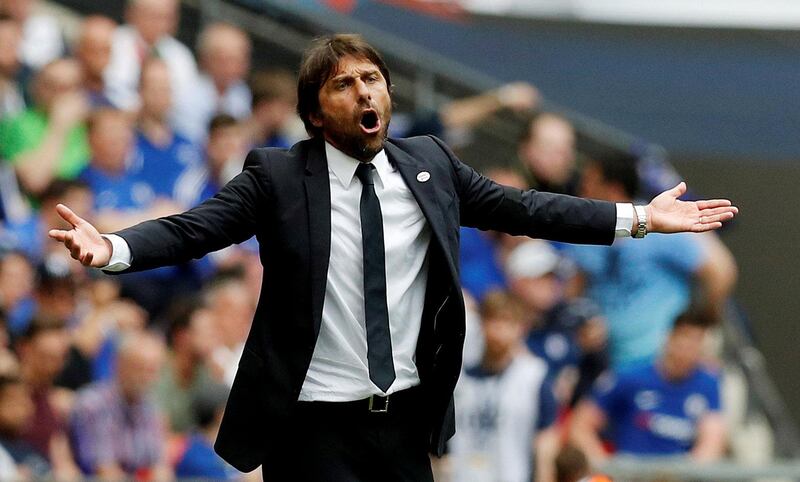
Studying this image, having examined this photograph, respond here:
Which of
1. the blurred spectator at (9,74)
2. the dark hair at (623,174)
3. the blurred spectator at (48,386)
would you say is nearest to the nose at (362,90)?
the blurred spectator at (48,386)

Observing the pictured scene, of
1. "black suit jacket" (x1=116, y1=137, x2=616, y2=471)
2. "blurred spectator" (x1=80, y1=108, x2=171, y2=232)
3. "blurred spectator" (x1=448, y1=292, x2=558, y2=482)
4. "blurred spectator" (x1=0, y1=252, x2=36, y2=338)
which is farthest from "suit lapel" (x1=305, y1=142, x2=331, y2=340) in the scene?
"blurred spectator" (x1=80, y1=108, x2=171, y2=232)

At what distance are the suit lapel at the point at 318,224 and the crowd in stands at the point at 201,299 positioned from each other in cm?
322

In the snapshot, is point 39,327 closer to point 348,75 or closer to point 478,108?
point 478,108

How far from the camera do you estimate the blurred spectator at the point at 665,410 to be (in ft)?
30.7

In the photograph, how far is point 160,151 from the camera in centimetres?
969

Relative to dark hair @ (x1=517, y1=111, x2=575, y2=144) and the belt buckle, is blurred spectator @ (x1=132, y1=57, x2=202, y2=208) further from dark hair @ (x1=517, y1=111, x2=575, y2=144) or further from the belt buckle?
the belt buckle

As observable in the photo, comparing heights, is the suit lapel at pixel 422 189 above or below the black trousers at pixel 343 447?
above

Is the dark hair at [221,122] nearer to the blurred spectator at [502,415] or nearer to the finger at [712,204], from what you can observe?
the blurred spectator at [502,415]

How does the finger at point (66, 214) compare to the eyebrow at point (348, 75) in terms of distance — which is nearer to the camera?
the finger at point (66, 214)

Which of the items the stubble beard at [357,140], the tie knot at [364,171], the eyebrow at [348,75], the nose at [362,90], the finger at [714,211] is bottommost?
the finger at [714,211]

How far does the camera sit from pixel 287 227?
4.99m

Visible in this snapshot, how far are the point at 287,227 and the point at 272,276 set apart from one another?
6.3 inches

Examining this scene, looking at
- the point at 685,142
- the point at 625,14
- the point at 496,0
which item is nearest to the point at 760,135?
the point at 685,142

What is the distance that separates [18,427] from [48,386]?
1.03 feet
